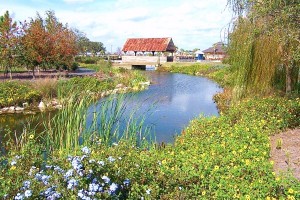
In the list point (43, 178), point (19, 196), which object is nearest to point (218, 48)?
point (43, 178)

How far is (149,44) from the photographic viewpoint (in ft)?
149

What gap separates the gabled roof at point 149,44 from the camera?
44156 mm

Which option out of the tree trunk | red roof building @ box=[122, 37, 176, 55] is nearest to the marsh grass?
the tree trunk

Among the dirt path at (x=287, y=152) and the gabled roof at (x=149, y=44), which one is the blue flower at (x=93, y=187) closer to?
the dirt path at (x=287, y=152)

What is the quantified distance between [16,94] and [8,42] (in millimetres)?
6918

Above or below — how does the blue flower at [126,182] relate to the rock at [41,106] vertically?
above

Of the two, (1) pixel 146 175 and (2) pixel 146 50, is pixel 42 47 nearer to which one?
(1) pixel 146 175

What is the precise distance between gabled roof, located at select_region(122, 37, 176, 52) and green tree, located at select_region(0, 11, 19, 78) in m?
26.7

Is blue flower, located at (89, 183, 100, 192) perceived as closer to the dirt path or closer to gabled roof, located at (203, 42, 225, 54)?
the dirt path

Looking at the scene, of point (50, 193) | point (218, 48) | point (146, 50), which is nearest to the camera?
point (50, 193)

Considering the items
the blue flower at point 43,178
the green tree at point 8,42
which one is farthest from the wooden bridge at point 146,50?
the blue flower at point 43,178

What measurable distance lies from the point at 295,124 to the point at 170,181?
4.44m

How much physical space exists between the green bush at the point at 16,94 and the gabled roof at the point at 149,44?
31.8 meters

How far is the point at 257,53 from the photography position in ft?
30.4
